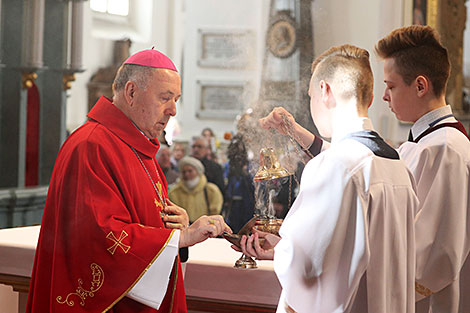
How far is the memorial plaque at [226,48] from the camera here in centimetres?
1055

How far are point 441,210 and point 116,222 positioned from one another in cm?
123

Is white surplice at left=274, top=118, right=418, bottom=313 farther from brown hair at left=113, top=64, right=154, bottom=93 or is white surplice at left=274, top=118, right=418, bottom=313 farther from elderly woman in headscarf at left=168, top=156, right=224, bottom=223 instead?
elderly woman in headscarf at left=168, top=156, right=224, bottom=223

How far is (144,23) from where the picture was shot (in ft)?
36.3

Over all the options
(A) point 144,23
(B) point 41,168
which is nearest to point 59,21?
(B) point 41,168

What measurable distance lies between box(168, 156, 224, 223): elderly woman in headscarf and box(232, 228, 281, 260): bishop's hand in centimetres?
599

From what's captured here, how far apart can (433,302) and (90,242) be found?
1.39 m

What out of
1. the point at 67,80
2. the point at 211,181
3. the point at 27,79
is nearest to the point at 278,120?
the point at 27,79

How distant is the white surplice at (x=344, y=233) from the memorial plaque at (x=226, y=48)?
8.58 meters

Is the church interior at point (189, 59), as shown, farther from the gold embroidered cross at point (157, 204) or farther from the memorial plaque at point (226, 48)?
the gold embroidered cross at point (157, 204)

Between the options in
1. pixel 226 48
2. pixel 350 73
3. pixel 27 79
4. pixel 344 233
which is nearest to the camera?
pixel 344 233

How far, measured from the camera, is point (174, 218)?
255 centimetres

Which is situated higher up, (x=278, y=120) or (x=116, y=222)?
(x=278, y=120)

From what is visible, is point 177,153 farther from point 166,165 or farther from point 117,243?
point 117,243

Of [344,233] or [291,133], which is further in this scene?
[291,133]
